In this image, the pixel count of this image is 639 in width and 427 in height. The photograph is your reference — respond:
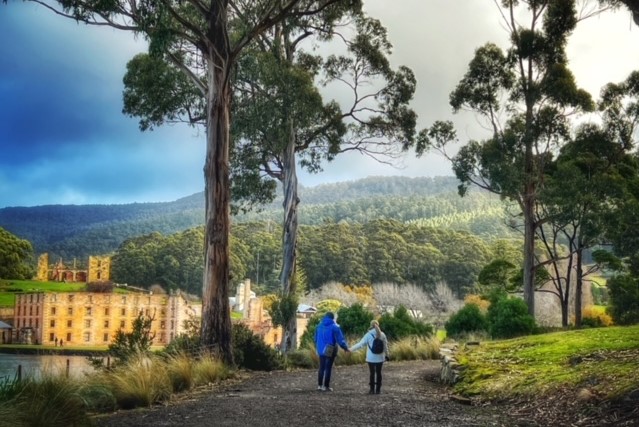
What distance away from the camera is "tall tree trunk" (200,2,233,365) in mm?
13773

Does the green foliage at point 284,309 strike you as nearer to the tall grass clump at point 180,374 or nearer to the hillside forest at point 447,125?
the hillside forest at point 447,125

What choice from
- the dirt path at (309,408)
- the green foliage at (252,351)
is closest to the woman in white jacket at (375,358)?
the dirt path at (309,408)

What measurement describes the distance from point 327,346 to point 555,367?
356cm

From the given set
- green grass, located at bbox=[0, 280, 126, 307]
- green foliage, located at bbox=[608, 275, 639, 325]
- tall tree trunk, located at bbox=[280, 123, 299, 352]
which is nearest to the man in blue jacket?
tall tree trunk, located at bbox=[280, 123, 299, 352]

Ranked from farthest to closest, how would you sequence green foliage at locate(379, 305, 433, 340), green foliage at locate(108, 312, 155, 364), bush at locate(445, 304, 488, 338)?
bush at locate(445, 304, 488, 338) < green foliage at locate(379, 305, 433, 340) < green foliage at locate(108, 312, 155, 364)

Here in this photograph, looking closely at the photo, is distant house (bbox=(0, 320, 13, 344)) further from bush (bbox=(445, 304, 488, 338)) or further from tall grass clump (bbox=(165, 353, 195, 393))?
bush (bbox=(445, 304, 488, 338))

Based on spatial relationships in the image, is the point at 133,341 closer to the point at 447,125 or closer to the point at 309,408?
the point at 309,408

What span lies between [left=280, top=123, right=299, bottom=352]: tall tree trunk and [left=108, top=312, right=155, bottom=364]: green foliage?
10434 mm

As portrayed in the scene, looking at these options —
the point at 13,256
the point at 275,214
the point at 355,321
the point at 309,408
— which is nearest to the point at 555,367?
the point at 309,408

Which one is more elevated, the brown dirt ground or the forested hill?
the forested hill

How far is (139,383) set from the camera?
931 cm

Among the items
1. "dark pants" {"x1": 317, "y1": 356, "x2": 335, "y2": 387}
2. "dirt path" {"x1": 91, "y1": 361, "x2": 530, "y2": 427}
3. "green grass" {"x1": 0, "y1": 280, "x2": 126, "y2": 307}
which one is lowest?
"dirt path" {"x1": 91, "y1": 361, "x2": 530, "y2": 427}

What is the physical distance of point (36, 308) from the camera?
22.9m

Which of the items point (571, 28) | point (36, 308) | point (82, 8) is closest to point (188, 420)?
point (82, 8)
